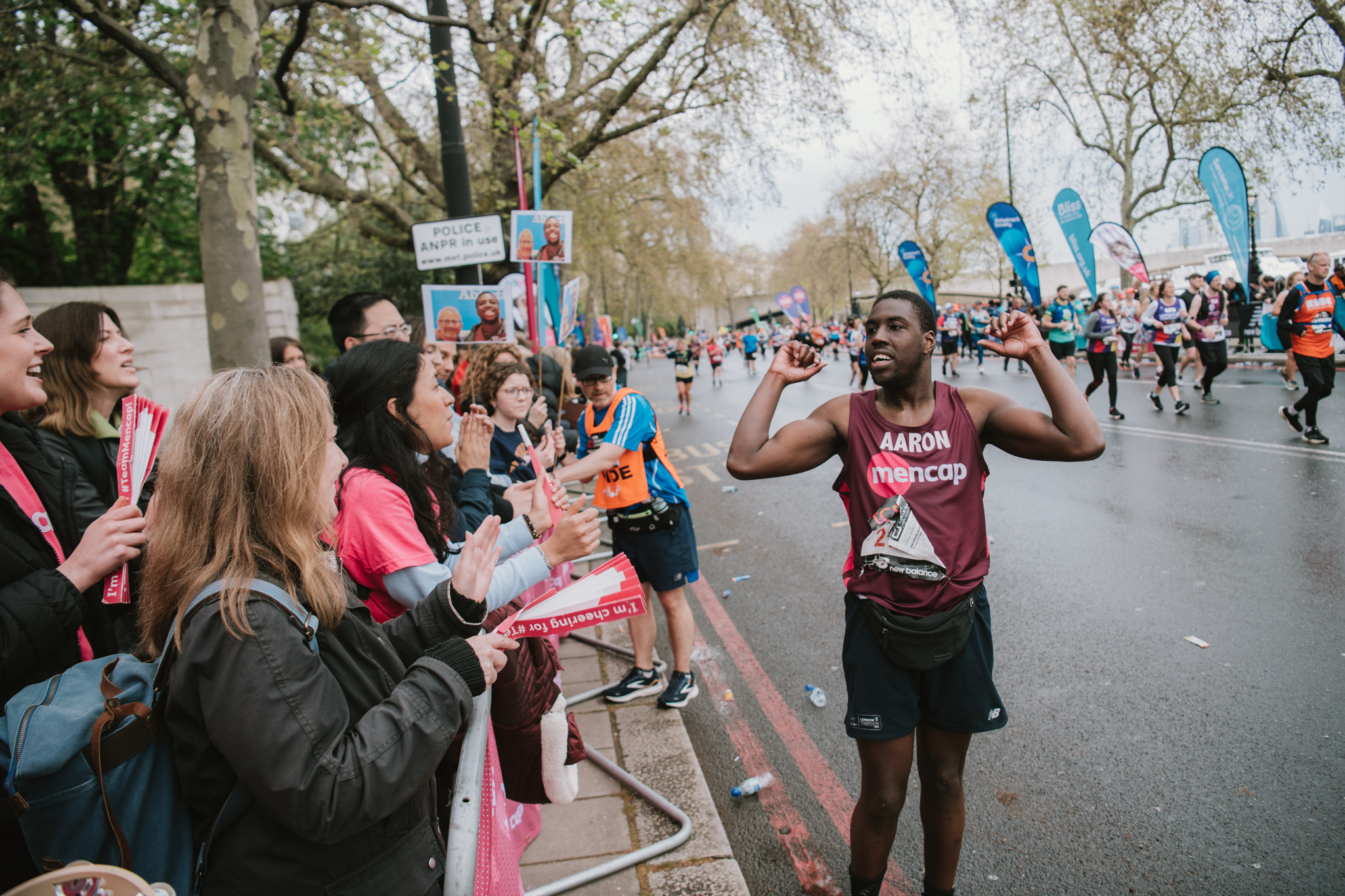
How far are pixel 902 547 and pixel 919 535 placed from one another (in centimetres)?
6

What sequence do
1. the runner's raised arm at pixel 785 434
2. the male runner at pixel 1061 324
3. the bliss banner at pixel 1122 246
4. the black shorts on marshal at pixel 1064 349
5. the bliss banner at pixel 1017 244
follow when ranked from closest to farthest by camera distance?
the runner's raised arm at pixel 785 434, the male runner at pixel 1061 324, the black shorts on marshal at pixel 1064 349, the bliss banner at pixel 1017 244, the bliss banner at pixel 1122 246

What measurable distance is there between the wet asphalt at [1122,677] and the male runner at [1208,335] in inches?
158

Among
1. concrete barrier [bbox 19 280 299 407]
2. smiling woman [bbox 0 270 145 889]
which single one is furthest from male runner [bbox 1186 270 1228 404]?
concrete barrier [bbox 19 280 299 407]

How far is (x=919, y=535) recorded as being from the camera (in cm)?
223

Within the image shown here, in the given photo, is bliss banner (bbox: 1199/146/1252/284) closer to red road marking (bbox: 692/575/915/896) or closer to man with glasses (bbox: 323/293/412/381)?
red road marking (bbox: 692/575/915/896)

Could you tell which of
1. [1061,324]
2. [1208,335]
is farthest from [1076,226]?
[1208,335]

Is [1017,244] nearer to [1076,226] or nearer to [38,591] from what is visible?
[1076,226]

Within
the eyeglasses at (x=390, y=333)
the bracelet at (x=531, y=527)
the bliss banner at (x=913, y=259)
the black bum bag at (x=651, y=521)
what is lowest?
the black bum bag at (x=651, y=521)

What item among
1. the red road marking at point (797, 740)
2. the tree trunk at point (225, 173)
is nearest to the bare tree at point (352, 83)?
the tree trunk at point (225, 173)

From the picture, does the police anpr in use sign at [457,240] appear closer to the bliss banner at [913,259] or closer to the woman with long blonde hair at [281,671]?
the woman with long blonde hair at [281,671]

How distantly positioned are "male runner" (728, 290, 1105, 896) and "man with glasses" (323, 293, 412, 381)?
267cm

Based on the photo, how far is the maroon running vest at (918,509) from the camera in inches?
87.6

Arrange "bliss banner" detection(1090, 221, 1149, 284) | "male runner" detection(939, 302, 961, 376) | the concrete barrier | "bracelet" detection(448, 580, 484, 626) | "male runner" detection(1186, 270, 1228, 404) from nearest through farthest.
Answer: "bracelet" detection(448, 580, 484, 626)
the concrete barrier
"male runner" detection(1186, 270, 1228, 404)
"bliss banner" detection(1090, 221, 1149, 284)
"male runner" detection(939, 302, 961, 376)

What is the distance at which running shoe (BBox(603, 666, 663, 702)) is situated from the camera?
402 centimetres
